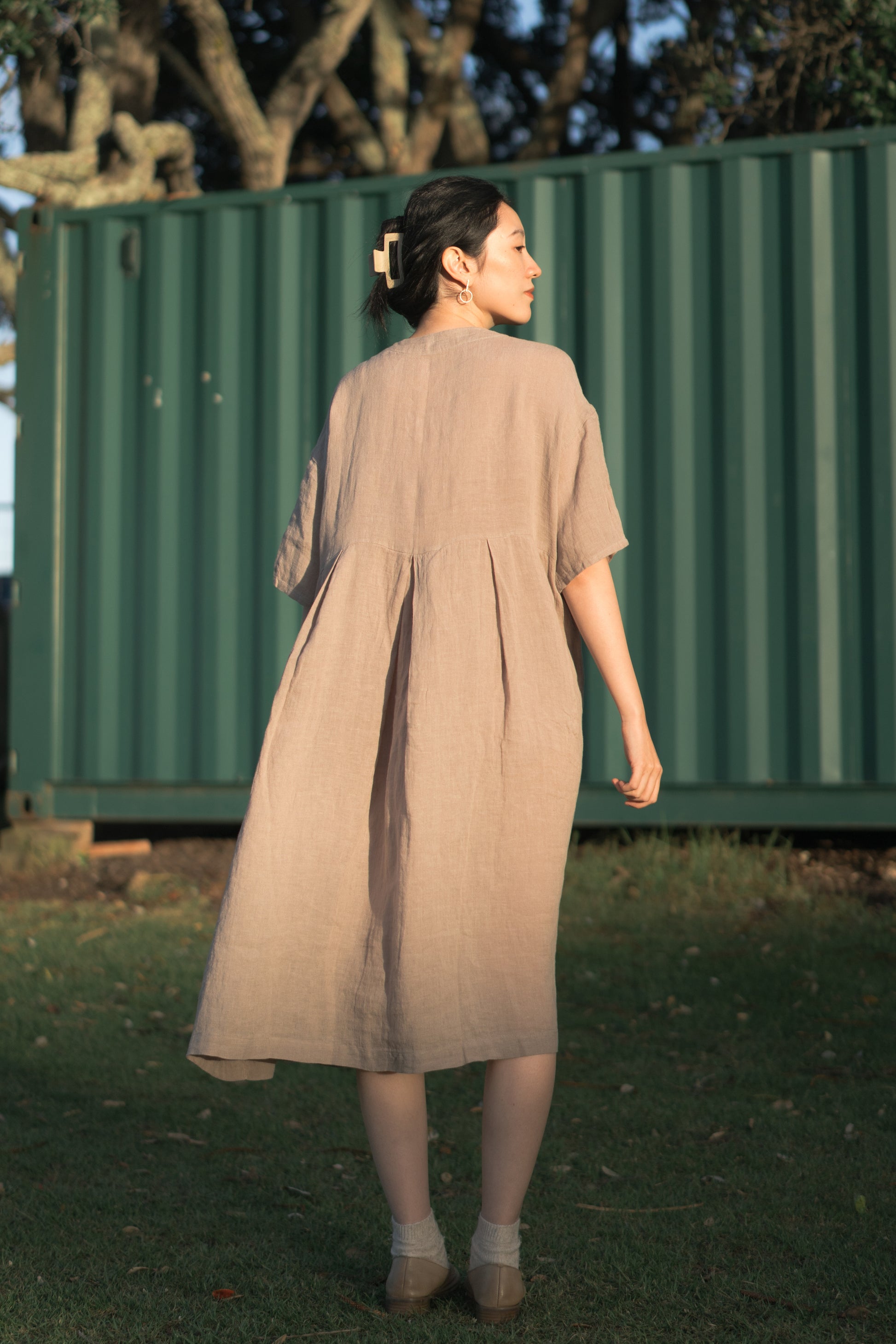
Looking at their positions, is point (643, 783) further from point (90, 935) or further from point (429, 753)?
point (90, 935)

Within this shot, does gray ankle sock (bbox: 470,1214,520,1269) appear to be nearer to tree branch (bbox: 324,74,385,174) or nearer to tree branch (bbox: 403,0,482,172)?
tree branch (bbox: 403,0,482,172)

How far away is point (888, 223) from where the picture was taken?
5.16m

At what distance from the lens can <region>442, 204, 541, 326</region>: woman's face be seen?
2064 millimetres

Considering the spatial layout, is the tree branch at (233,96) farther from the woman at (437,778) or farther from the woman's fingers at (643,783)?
the woman's fingers at (643,783)

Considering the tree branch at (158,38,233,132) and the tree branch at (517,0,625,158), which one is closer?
the tree branch at (158,38,233,132)

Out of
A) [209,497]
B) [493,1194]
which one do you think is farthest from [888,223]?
[493,1194]

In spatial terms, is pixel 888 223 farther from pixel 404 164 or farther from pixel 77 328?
pixel 404 164

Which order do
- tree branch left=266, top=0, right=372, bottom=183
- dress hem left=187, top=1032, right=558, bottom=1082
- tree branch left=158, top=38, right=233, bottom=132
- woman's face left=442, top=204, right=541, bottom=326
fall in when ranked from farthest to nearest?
tree branch left=158, top=38, right=233, bottom=132 → tree branch left=266, top=0, right=372, bottom=183 → woman's face left=442, top=204, right=541, bottom=326 → dress hem left=187, top=1032, right=558, bottom=1082

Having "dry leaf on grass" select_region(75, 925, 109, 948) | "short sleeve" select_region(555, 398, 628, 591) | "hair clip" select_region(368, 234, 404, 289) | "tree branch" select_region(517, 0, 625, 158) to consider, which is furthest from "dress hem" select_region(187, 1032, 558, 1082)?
"tree branch" select_region(517, 0, 625, 158)

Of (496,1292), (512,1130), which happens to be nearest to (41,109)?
(512,1130)

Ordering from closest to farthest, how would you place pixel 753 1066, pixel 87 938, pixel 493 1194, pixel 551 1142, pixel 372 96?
pixel 493 1194 < pixel 551 1142 < pixel 753 1066 < pixel 87 938 < pixel 372 96

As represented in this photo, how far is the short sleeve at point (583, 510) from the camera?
6.48 ft

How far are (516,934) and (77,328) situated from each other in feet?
16.9

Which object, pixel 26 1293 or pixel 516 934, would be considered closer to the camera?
pixel 516 934
